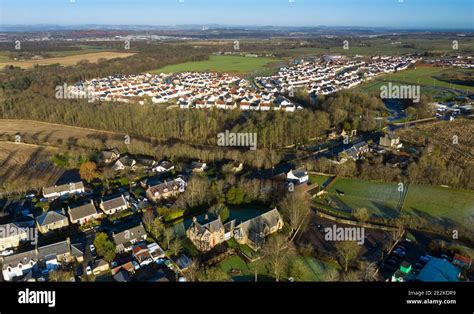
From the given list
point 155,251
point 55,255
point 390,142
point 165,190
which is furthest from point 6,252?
point 390,142

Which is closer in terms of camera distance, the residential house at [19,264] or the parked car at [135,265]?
the residential house at [19,264]

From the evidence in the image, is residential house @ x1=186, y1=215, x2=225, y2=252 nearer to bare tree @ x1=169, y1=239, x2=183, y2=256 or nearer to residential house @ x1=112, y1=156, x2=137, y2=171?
bare tree @ x1=169, y1=239, x2=183, y2=256

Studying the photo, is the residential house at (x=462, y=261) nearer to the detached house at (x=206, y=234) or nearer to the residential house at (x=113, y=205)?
the detached house at (x=206, y=234)

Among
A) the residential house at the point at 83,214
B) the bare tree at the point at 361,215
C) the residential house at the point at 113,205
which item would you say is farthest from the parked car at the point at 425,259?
the residential house at the point at 83,214

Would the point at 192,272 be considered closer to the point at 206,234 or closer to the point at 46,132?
the point at 206,234

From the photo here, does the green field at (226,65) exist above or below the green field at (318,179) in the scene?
above
